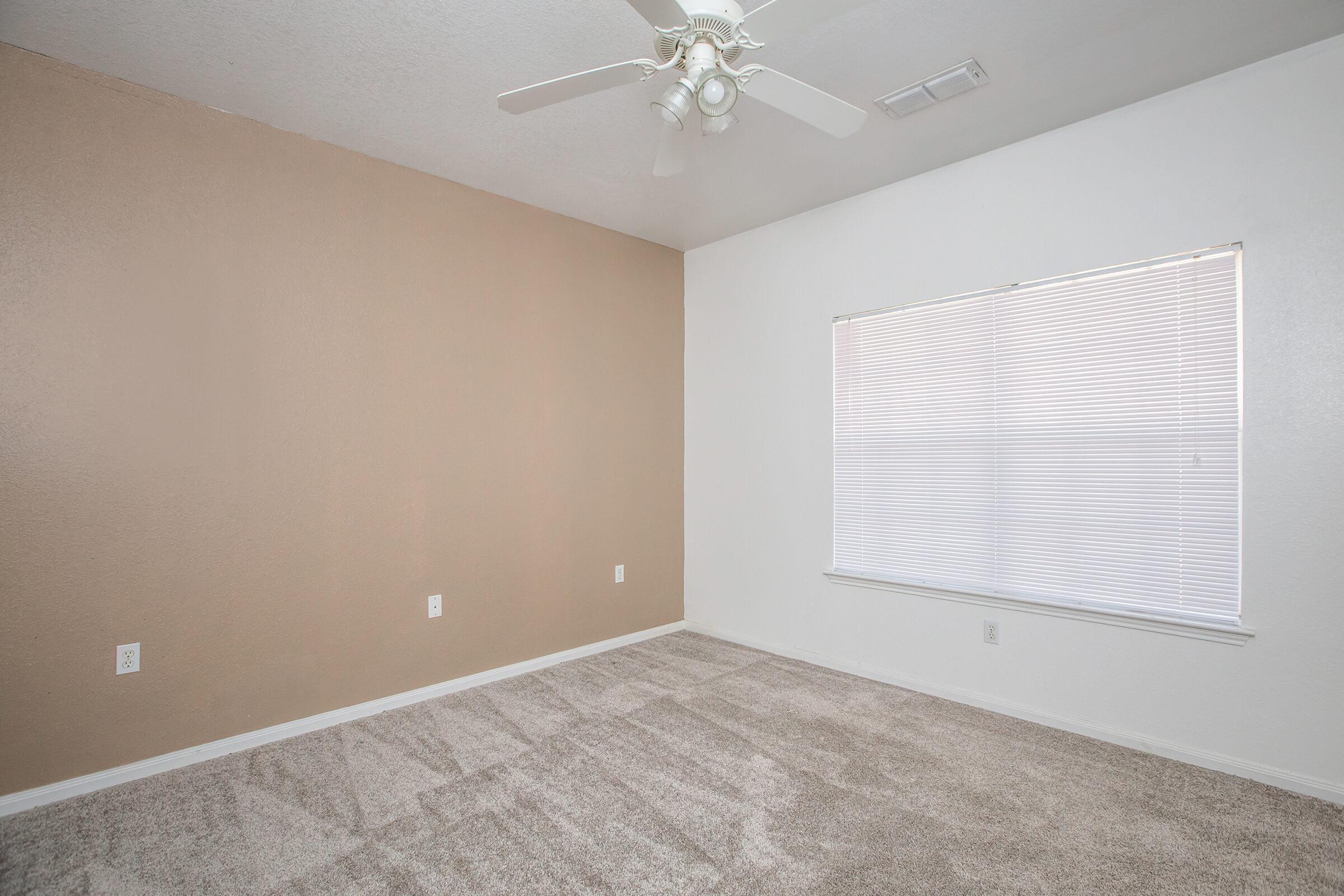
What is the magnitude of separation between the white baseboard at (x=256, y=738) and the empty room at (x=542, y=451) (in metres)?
0.02

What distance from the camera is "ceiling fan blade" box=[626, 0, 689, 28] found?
1.53 m

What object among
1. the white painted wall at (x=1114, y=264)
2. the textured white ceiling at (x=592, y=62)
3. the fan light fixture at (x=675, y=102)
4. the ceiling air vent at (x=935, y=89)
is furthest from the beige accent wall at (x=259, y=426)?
the ceiling air vent at (x=935, y=89)

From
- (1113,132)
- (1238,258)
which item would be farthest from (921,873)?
(1113,132)

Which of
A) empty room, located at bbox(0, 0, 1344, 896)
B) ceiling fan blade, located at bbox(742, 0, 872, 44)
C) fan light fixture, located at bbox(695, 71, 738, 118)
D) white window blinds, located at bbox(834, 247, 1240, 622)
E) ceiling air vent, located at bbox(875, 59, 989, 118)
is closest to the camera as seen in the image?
ceiling fan blade, located at bbox(742, 0, 872, 44)

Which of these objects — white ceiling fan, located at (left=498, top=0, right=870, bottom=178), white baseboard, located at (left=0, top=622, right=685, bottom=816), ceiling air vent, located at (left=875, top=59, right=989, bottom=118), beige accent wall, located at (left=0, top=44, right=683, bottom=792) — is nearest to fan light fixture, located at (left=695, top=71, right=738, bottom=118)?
white ceiling fan, located at (left=498, top=0, right=870, bottom=178)

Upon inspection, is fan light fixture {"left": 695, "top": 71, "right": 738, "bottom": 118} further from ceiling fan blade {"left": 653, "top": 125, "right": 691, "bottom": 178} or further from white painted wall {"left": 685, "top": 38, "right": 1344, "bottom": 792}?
white painted wall {"left": 685, "top": 38, "right": 1344, "bottom": 792}

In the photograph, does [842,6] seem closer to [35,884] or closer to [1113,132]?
[1113,132]

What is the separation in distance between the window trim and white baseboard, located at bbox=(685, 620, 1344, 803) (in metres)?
0.44

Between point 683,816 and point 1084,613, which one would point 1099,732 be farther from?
point 683,816

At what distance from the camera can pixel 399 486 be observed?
10.4 feet

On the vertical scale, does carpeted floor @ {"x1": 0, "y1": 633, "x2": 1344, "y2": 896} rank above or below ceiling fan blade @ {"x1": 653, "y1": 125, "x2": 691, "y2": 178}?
below

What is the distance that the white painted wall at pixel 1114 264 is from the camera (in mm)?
2262

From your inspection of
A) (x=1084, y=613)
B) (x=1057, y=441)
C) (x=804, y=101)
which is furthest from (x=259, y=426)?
(x=1084, y=613)

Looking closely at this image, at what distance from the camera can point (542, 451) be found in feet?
12.3
